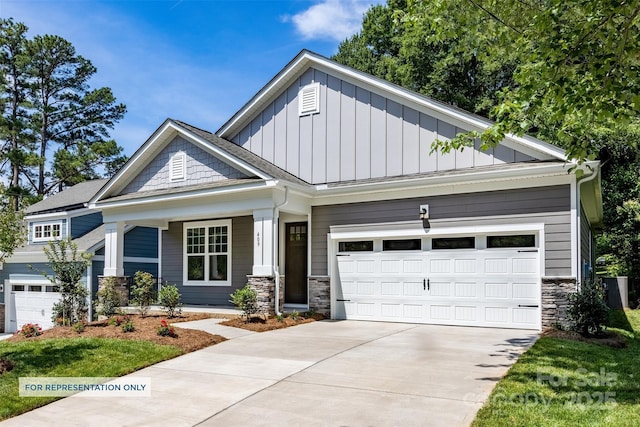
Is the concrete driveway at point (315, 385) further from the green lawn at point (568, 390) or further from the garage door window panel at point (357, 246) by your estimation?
the garage door window panel at point (357, 246)

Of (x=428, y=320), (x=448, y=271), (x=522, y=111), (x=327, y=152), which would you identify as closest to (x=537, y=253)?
(x=448, y=271)

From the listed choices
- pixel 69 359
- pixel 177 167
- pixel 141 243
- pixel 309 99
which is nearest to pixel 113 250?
pixel 177 167

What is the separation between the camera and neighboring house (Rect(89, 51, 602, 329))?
35.8 ft

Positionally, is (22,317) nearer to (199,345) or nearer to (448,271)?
(199,345)

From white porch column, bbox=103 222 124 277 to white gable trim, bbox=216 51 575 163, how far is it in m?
4.24

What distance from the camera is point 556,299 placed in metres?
10.4

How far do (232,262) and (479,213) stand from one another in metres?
7.43

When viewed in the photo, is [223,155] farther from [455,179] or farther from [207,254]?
[455,179]

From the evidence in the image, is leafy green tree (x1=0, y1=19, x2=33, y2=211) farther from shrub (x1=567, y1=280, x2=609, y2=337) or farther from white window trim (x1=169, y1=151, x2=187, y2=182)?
shrub (x1=567, y1=280, x2=609, y2=337)

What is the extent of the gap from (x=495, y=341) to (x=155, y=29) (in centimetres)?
1216

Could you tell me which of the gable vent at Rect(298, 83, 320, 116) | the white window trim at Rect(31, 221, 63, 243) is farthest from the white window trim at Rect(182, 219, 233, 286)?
the white window trim at Rect(31, 221, 63, 243)

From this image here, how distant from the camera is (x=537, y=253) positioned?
10.8 meters

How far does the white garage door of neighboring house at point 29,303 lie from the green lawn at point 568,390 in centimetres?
1694

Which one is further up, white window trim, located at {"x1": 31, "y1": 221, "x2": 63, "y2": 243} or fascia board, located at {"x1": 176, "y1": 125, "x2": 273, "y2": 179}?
fascia board, located at {"x1": 176, "y1": 125, "x2": 273, "y2": 179}
